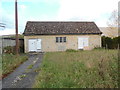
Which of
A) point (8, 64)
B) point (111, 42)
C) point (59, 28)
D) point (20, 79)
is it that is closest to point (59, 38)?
point (59, 28)

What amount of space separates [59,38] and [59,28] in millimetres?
1933

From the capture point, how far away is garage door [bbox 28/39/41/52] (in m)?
19.9

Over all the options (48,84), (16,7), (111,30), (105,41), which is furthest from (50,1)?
(111,30)

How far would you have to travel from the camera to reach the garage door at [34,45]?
65.4 ft

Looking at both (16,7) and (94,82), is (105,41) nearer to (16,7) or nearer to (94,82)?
(16,7)

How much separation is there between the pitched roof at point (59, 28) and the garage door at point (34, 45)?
115 centimetres

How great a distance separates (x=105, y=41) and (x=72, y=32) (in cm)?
549

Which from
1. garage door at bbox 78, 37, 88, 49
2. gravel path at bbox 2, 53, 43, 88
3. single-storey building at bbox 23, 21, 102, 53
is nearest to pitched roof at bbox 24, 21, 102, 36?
single-storey building at bbox 23, 21, 102, 53

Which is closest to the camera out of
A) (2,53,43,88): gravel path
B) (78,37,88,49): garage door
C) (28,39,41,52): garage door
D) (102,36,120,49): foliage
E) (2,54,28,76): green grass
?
(2,53,43,88): gravel path

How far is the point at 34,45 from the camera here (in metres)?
19.9

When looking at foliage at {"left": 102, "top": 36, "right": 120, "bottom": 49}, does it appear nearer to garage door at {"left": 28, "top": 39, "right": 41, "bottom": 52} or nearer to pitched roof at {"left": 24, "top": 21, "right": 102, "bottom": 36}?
pitched roof at {"left": 24, "top": 21, "right": 102, "bottom": 36}

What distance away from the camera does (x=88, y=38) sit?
20859mm

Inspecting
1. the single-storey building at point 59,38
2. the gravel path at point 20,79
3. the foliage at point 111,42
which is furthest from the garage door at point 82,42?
the gravel path at point 20,79

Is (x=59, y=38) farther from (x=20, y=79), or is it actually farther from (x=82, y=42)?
(x=20, y=79)
